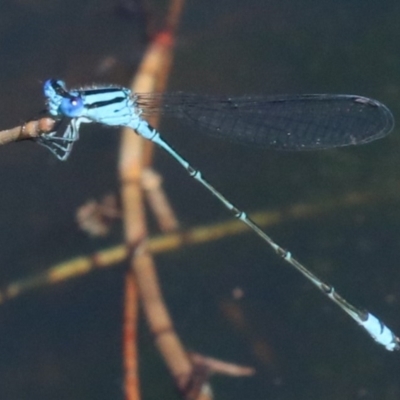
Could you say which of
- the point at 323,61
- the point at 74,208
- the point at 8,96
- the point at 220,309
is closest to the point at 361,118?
the point at 323,61

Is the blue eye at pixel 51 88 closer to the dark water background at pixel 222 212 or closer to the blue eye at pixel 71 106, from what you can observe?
the blue eye at pixel 71 106

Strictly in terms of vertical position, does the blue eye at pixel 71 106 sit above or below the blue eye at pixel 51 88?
below

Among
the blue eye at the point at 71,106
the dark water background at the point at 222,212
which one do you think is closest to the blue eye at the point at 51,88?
the blue eye at the point at 71,106

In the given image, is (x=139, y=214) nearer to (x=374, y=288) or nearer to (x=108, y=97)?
(x=108, y=97)

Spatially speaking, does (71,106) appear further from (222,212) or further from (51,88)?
(222,212)

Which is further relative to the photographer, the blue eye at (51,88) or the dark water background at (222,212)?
the dark water background at (222,212)

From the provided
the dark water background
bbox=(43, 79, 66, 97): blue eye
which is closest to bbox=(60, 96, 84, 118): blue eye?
bbox=(43, 79, 66, 97): blue eye

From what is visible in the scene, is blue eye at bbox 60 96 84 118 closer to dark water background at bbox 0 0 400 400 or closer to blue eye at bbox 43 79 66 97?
blue eye at bbox 43 79 66 97
